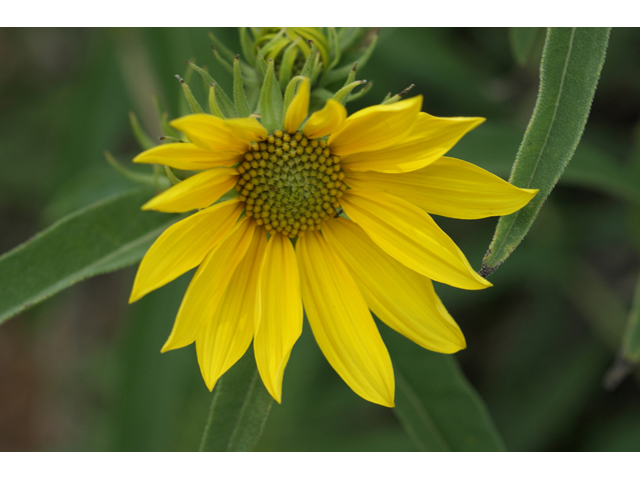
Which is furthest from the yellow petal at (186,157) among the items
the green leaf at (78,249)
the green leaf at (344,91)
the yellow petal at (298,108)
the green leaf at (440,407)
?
the green leaf at (440,407)

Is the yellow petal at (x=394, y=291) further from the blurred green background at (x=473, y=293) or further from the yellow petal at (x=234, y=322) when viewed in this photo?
the blurred green background at (x=473, y=293)

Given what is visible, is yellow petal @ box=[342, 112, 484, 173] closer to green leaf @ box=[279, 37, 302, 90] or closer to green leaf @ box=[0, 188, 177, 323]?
green leaf @ box=[279, 37, 302, 90]

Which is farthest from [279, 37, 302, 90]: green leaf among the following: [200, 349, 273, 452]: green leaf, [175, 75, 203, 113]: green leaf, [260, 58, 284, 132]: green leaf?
[200, 349, 273, 452]: green leaf

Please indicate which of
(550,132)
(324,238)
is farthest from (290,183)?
(550,132)

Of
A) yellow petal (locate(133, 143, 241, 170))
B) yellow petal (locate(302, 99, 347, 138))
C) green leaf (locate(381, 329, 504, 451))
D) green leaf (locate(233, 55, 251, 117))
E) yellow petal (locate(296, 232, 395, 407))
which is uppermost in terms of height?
green leaf (locate(233, 55, 251, 117))

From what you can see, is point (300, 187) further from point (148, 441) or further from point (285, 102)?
point (148, 441)
